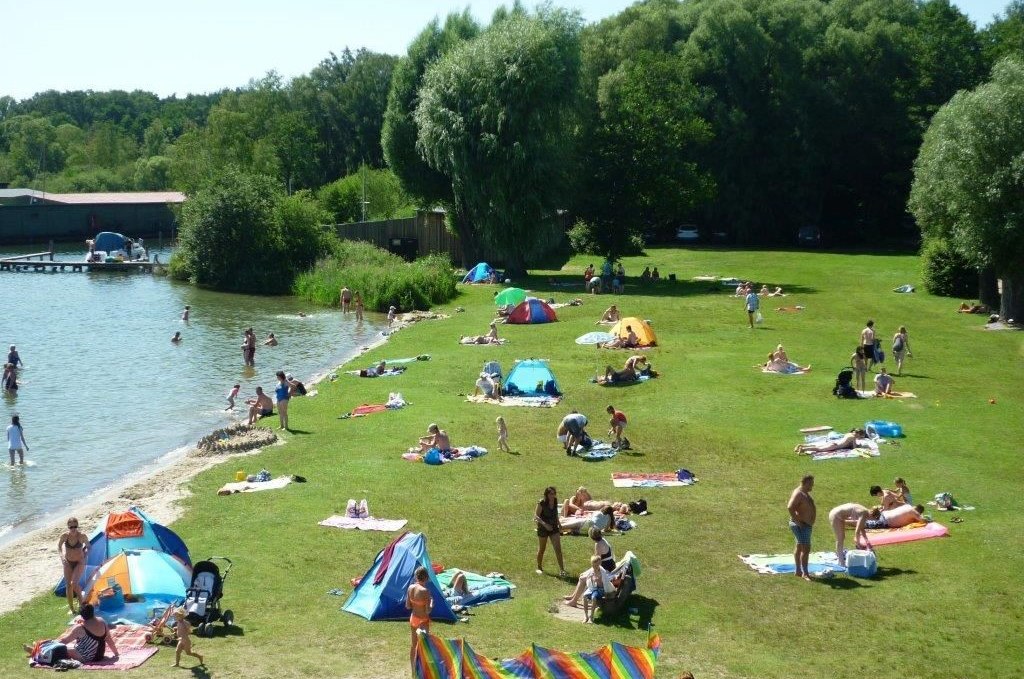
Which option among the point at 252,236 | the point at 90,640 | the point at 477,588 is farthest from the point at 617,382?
the point at 252,236

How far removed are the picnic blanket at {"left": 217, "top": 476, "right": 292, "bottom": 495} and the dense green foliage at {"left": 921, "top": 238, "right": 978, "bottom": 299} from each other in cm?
3719

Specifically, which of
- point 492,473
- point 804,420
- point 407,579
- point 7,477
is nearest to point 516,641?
point 407,579

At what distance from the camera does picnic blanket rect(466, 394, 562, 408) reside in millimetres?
32250

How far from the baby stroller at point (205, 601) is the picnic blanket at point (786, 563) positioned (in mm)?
8627

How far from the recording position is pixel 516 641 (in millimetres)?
15875

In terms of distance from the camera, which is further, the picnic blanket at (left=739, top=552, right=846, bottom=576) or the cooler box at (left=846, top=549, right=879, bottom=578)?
the picnic blanket at (left=739, top=552, right=846, bottom=576)

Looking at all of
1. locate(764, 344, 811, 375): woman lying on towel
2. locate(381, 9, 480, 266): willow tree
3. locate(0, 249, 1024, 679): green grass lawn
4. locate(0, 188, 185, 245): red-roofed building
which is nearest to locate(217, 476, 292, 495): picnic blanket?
locate(0, 249, 1024, 679): green grass lawn

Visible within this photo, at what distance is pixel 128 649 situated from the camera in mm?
15922

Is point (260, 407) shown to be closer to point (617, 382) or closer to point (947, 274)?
point (617, 382)

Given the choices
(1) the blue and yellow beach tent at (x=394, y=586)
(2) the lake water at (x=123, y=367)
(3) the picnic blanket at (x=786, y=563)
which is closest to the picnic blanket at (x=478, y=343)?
(2) the lake water at (x=123, y=367)

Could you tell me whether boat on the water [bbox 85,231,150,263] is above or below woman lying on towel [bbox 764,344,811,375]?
above

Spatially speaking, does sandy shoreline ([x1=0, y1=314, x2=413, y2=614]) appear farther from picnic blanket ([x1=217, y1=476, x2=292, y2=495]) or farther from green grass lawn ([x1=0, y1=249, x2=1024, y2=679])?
picnic blanket ([x1=217, y1=476, x2=292, y2=495])

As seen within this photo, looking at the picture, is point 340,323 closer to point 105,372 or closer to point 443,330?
point 443,330

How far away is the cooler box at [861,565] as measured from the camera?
18562 mm
